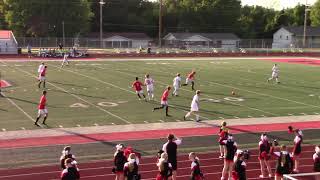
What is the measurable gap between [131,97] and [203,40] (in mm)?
70289

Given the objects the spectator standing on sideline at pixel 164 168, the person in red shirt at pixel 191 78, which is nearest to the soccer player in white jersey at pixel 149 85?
the person in red shirt at pixel 191 78

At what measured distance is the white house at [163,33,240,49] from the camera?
9396cm

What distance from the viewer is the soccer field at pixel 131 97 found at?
22266mm

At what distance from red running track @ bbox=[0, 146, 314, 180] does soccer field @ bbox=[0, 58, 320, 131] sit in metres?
5.62

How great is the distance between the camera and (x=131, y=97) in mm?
27891

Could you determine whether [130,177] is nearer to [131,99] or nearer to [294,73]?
[131,99]

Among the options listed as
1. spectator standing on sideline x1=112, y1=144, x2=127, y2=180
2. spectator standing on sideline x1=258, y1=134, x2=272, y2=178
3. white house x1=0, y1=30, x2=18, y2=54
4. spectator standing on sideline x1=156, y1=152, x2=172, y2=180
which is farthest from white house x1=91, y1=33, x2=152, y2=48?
spectator standing on sideline x1=156, y1=152, x2=172, y2=180

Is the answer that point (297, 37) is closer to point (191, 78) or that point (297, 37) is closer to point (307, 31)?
point (307, 31)

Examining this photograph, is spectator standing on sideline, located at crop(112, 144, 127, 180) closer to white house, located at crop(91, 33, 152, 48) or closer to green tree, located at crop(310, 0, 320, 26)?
white house, located at crop(91, 33, 152, 48)

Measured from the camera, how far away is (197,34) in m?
97.8

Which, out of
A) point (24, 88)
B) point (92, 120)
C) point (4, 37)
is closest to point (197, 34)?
point (4, 37)

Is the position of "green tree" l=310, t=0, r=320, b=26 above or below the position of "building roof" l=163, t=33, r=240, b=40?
above

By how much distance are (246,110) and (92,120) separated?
7.70 meters

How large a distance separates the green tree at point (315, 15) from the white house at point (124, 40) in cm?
3996
